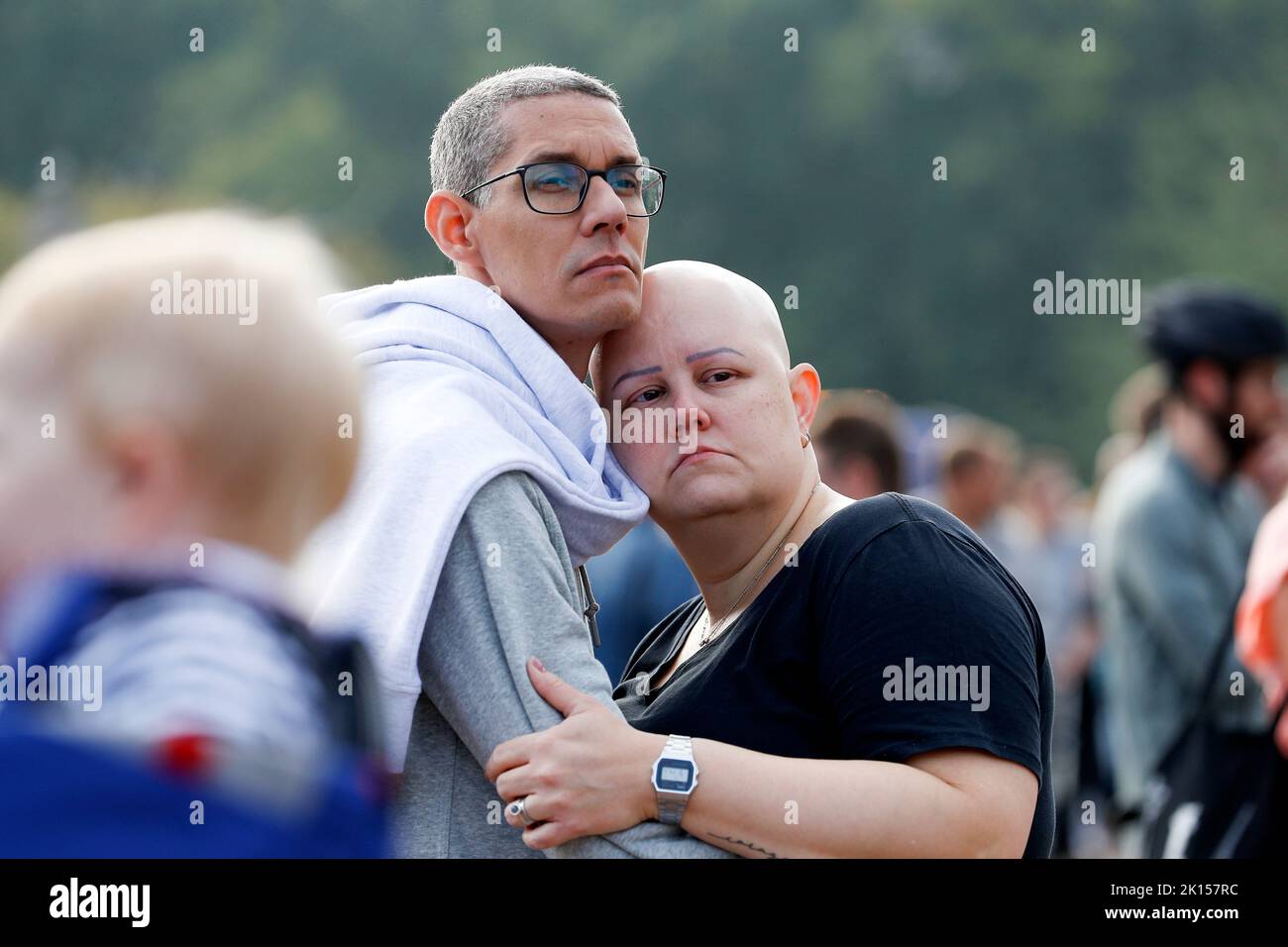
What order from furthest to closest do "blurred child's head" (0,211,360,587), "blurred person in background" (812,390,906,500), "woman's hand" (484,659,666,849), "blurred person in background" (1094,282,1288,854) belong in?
"blurred person in background" (812,390,906,500), "blurred person in background" (1094,282,1288,854), "woman's hand" (484,659,666,849), "blurred child's head" (0,211,360,587)

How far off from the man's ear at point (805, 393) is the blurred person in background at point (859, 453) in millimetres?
2930

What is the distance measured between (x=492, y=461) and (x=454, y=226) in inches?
27.7

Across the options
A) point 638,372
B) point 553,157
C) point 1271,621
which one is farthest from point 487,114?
point 1271,621

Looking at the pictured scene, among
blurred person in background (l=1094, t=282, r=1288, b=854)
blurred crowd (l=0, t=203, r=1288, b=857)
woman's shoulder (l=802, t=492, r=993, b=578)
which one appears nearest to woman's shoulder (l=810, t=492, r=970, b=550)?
woman's shoulder (l=802, t=492, r=993, b=578)

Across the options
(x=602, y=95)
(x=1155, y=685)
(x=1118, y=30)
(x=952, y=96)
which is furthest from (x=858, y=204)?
(x=602, y=95)

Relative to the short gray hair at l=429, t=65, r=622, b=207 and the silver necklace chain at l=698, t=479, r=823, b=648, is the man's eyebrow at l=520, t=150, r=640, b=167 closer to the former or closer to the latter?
the short gray hair at l=429, t=65, r=622, b=207

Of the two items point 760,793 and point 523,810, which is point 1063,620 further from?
point 523,810

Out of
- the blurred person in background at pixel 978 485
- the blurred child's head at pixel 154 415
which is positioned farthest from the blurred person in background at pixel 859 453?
the blurred child's head at pixel 154 415

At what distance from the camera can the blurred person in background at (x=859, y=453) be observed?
595cm

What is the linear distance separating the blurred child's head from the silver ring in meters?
0.79

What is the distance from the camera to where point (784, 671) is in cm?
251

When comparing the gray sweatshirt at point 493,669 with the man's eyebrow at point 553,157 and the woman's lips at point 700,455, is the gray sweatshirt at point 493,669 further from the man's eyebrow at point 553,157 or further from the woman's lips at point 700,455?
the man's eyebrow at point 553,157

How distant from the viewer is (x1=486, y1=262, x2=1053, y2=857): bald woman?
232 cm
